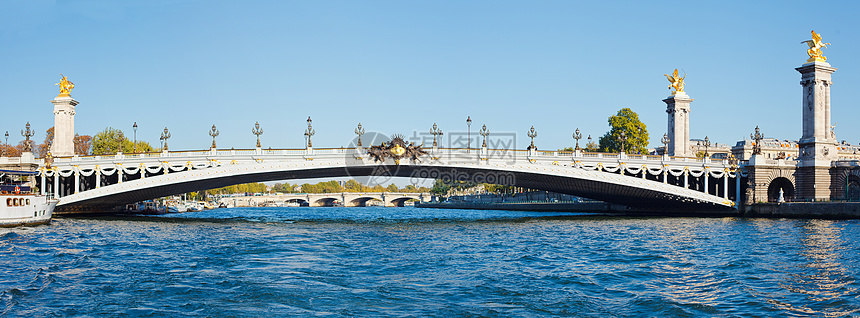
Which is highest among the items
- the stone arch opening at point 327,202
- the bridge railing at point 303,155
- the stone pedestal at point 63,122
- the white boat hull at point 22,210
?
the stone pedestal at point 63,122

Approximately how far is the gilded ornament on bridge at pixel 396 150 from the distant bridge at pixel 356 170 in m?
0.51

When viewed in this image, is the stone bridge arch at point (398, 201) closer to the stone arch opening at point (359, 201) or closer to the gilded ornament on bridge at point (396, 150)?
the stone arch opening at point (359, 201)

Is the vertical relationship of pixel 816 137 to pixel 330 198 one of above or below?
above

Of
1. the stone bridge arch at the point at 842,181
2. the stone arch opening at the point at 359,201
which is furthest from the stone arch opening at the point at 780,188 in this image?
the stone arch opening at the point at 359,201

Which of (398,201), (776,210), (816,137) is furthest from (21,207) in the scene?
(398,201)

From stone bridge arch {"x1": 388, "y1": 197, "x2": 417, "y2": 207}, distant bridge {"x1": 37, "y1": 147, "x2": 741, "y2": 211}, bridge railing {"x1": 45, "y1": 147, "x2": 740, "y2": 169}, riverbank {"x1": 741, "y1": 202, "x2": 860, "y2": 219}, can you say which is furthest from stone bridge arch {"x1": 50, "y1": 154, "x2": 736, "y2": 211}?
stone bridge arch {"x1": 388, "y1": 197, "x2": 417, "y2": 207}

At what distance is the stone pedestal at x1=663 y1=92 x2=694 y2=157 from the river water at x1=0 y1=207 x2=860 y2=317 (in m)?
31.3

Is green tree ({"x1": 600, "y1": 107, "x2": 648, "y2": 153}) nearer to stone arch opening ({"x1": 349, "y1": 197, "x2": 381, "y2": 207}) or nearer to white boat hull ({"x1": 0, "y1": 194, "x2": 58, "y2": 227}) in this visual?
white boat hull ({"x1": 0, "y1": 194, "x2": 58, "y2": 227})

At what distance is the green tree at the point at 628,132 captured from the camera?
70.2m

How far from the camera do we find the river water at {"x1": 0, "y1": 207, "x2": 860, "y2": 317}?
13086 millimetres

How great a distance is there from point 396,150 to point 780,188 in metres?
32.7

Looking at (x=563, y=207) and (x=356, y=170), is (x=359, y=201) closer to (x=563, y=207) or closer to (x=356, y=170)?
(x=563, y=207)

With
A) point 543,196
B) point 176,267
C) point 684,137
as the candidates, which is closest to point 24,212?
point 176,267

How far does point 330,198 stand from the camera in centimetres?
15162
